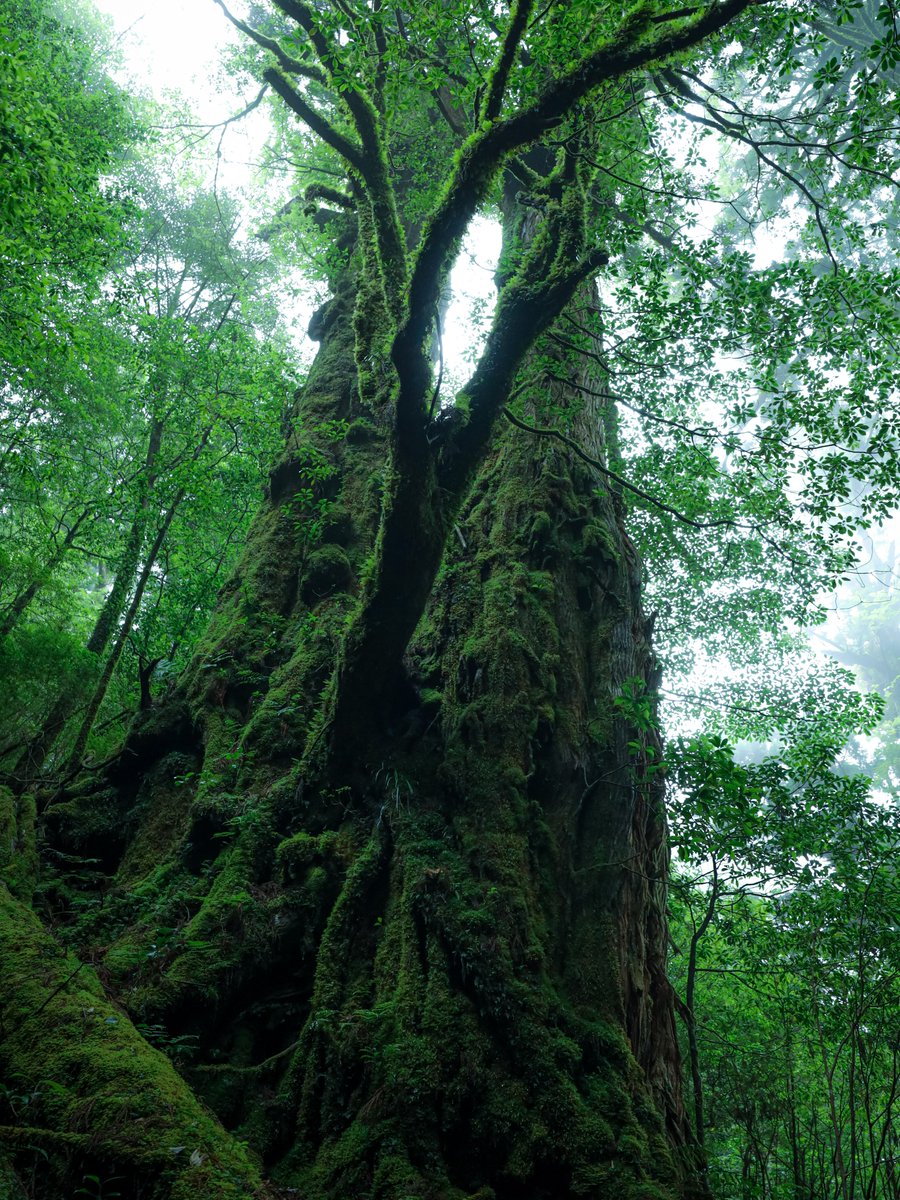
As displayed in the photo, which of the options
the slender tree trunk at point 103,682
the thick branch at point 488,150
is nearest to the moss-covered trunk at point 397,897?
the slender tree trunk at point 103,682

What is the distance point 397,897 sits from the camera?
13.9ft

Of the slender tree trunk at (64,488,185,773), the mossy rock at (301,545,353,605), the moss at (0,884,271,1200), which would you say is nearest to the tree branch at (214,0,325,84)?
the mossy rock at (301,545,353,605)

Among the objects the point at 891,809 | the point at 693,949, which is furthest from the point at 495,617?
the point at 891,809

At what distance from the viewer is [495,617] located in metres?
5.37

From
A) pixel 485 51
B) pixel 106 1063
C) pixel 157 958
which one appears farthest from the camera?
pixel 485 51

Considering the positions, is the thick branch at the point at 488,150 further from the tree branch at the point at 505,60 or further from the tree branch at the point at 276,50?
the tree branch at the point at 276,50

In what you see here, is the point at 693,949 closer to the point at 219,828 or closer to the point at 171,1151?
the point at 219,828

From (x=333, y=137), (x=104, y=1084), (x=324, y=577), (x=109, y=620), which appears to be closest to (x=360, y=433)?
(x=324, y=577)

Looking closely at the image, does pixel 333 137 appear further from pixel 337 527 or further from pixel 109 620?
pixel 109 620

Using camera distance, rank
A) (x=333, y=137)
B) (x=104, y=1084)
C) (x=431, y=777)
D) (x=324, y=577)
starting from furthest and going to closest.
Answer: (x=324, y=577) → (x=431, y=777) → (x=333, y=137) → (x=104, y=1084)

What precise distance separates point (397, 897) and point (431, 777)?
2.80ft

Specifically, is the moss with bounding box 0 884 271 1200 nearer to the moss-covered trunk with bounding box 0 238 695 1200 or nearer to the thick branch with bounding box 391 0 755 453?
the moss-covered trunk with bounding box 0 238 695 1200

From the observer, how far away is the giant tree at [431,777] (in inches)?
129

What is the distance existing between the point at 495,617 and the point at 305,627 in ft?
5.74
